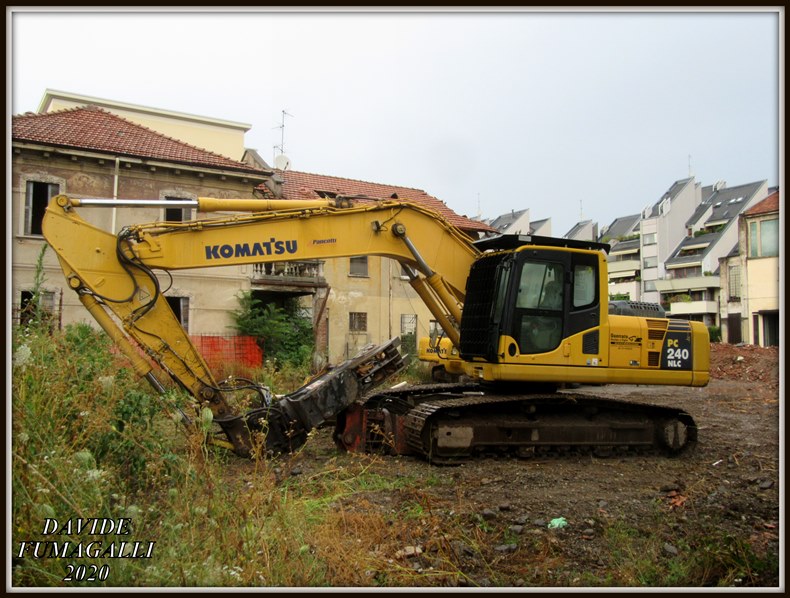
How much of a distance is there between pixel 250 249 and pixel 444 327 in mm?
3203

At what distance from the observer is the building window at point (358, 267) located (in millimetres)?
26594

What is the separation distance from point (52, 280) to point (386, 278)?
12928 millimetres

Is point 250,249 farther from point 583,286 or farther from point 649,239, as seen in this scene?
point 649,239

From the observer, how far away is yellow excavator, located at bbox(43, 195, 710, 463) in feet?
26.5

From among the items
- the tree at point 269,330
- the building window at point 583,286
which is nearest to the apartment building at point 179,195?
the tree at point 269,330

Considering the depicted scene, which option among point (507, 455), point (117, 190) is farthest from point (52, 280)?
point (507, 455)

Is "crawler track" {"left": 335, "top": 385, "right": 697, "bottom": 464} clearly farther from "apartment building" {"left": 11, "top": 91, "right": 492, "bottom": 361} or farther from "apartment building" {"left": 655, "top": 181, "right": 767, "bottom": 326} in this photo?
"apartment building" {"left": 655, "top": 181, "right": 767, "bottom": 326}

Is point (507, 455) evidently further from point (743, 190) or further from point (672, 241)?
point (743, 190)

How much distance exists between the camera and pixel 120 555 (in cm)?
380

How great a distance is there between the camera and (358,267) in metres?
26.9

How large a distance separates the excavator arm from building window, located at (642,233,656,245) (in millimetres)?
56871

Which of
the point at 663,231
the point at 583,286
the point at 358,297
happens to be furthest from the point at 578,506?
the point at 663,231

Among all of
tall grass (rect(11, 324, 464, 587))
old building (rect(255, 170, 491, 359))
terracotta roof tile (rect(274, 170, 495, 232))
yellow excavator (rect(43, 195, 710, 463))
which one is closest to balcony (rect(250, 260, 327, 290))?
old building (rect(255, 170, 491, 359))

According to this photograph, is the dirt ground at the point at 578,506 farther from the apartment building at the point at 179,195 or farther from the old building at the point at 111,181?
the old building at the point at 111,181
